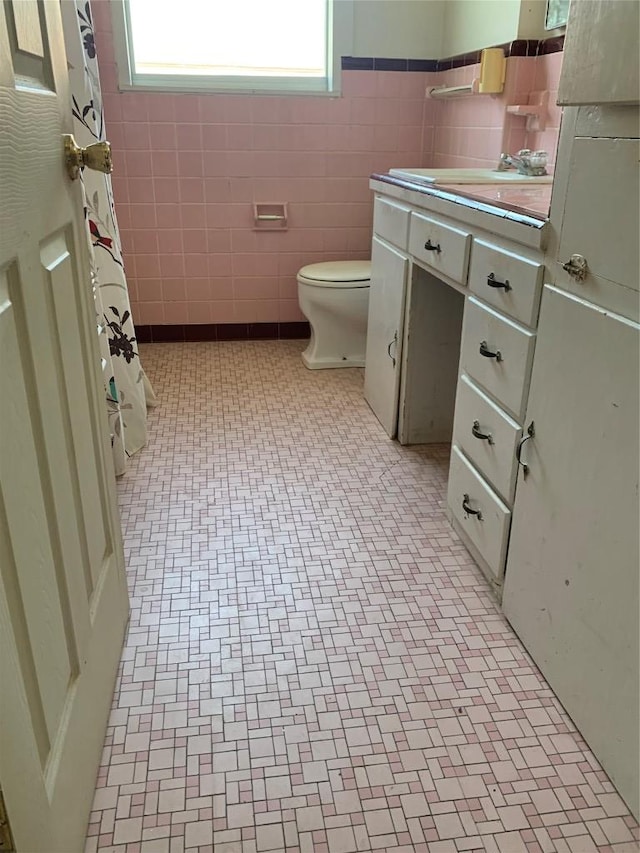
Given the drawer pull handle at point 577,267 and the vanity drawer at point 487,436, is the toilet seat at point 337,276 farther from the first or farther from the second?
the drawer pull handle at point 577,267

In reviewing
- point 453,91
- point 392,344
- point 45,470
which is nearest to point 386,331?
point 392,344

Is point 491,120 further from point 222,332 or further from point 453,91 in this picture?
point 222,332

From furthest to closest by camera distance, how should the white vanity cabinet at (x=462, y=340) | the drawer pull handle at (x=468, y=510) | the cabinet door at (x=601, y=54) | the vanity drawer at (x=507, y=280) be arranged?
the drawer pull handle at (x=468, y=510) → the white vanity cabinet at (x=462, y=340) → the vanity drawer at (x=507, y=280) → the cabinet door at (x=601, y=54)

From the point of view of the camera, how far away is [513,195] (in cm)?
165

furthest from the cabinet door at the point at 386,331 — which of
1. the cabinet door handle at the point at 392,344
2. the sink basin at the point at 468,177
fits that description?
the sink basin at the point at 468,177

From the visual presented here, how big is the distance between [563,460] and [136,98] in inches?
104

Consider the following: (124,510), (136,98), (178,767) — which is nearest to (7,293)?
(178,767)

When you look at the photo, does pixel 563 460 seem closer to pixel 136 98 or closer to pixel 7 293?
pixel 7 293

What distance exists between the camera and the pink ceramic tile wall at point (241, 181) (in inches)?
121

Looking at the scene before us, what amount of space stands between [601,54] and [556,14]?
1.48 meters

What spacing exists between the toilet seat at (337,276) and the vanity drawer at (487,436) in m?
1.21

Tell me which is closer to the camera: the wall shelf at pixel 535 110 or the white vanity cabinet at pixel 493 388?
the white vanity cabinet at pixel 493 388

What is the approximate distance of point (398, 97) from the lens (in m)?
3.19

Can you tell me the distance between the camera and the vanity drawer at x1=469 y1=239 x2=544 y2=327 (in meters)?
1.34
